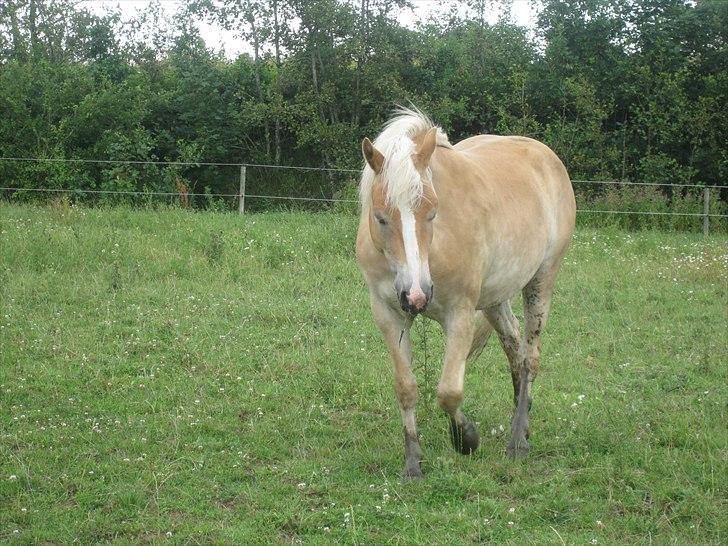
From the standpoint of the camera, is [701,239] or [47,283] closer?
[47,283]

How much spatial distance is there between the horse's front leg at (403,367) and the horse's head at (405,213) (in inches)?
20.0

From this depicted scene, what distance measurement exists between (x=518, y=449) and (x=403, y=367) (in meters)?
1.03

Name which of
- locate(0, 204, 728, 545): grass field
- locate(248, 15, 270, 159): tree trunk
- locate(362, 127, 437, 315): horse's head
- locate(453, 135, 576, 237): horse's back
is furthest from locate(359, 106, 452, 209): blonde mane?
locate(248, 15, 270, 159): tree trunk

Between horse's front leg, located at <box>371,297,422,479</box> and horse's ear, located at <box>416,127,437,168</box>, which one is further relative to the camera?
horse's front leg, located at <box>371,297,422,479</box>

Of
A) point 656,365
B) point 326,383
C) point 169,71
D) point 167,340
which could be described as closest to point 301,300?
point 167,340

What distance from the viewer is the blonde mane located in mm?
4422

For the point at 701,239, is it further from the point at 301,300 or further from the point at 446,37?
the point at 446,37

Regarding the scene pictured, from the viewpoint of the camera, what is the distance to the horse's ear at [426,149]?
15.3 ft

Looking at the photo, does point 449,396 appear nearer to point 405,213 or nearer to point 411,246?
point 411,246

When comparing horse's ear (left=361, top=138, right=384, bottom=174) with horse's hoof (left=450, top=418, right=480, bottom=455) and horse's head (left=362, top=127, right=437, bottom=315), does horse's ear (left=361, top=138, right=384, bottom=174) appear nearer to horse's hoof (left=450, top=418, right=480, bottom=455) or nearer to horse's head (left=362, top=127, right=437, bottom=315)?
horse's head (left=362, top=127, right=437, bottom=315)

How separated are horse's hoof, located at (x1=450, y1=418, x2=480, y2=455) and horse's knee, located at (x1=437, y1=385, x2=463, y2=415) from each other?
273 millimetres

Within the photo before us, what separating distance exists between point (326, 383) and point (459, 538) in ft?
8.98

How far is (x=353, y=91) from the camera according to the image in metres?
20.7

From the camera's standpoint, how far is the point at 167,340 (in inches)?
310
